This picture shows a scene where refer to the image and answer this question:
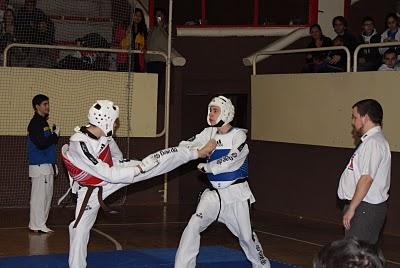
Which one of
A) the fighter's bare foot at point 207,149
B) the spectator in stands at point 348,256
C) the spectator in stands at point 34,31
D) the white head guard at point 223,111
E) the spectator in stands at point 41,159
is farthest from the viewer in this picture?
the spectator in stands at point 34,31

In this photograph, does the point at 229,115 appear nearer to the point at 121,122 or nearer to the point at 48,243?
the point at 48,243

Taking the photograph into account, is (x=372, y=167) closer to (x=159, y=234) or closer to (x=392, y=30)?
(x=159, y=234)

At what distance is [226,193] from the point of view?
7070 mm

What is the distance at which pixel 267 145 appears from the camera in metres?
12.8

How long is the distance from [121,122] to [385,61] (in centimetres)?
439

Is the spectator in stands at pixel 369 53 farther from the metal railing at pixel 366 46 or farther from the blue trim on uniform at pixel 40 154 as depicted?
the blue trim on uniform at pixel 40 154

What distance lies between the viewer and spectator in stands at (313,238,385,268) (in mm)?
2621

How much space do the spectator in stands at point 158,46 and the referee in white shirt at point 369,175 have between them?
764cm

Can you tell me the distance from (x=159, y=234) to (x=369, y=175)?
15.4 feet

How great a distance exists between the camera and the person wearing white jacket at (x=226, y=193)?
23.0 feet

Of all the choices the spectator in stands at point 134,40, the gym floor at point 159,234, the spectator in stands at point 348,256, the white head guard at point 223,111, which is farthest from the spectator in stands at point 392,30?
the spectator in stands at point 348,256

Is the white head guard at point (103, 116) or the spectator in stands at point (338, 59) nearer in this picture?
the white head guard at point (103, 116)

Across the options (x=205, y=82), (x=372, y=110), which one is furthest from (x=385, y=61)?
(x=372, y=110)

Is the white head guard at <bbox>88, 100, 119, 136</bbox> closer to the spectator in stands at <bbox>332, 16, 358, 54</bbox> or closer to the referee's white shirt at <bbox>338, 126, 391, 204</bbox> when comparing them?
→ the referee's white shirt at <bbox>338, 126, 391, 204</bbox>
